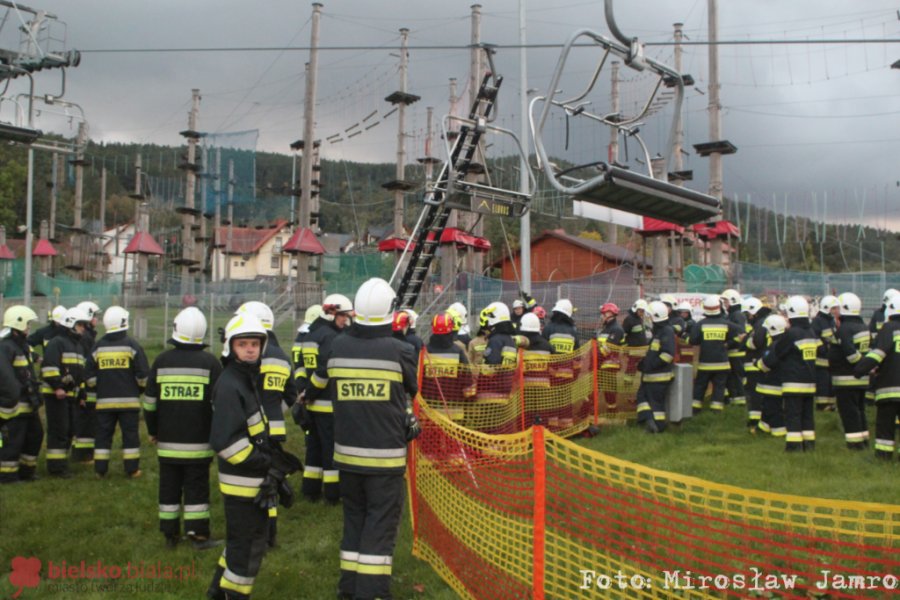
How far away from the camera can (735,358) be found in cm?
1314

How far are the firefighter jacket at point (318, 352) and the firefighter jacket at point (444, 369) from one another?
1.14 metres

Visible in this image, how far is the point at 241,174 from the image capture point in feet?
111

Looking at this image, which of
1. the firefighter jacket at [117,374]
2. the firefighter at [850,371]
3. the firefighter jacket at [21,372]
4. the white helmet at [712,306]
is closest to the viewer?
the firefighter jacket at [21,372]

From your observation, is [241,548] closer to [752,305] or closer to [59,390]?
[59,390]

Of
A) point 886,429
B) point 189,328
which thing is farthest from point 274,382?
point 886,429

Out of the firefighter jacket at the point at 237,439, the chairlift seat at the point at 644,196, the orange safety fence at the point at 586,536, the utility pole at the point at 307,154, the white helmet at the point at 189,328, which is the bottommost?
the orange safety fence at the point at 586,536

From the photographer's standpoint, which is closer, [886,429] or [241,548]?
[241,548]

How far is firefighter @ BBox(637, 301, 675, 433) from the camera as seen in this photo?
10.6 m

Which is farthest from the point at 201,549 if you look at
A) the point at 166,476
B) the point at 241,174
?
the point at 241,174

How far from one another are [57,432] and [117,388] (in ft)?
3.71

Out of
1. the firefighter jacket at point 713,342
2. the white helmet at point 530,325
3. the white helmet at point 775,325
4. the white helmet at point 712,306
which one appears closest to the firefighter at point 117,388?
the white helmet at point 530,325

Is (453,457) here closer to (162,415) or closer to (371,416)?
(371,416)

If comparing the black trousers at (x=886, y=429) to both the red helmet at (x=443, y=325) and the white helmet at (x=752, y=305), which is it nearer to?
the white helmet at (x=752, y=305)

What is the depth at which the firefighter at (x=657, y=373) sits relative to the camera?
1064cm
